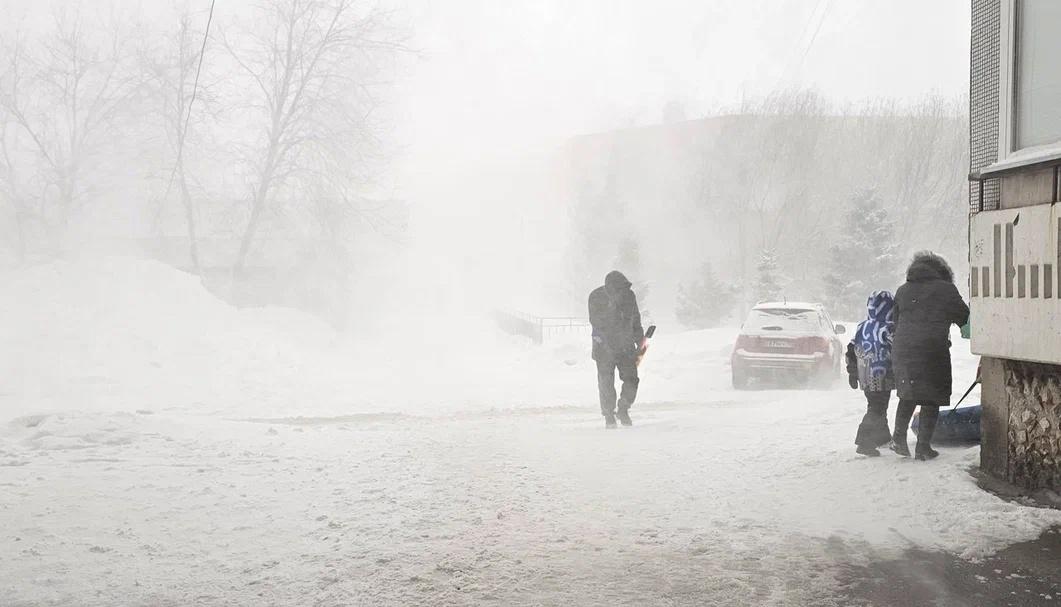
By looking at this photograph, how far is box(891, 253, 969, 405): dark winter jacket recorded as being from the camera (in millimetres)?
5672

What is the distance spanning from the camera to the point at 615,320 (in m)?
9.27

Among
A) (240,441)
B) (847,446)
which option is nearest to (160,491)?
(240,441)

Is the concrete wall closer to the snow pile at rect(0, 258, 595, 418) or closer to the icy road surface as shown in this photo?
the icy road surface

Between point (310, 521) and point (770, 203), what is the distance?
158 ft

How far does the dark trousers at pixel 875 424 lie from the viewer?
630cm

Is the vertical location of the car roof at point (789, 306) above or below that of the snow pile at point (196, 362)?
above

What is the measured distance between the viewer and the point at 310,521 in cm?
490

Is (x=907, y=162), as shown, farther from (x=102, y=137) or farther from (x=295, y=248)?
(x=102, y=137)

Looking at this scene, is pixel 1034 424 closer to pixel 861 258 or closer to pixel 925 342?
pixel 925 342

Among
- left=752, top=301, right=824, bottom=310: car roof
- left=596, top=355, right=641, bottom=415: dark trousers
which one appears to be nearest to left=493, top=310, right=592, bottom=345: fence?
left=752, top=301, right=824, bottom=310: car roof

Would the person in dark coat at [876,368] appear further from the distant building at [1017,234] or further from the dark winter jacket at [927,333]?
→ the distant building at [1017,234]

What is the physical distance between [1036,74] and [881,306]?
199 centimetres

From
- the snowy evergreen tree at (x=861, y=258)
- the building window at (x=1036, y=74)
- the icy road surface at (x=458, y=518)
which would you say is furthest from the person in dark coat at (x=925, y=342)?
the snowy evergreen tree at (x=861, y=258)

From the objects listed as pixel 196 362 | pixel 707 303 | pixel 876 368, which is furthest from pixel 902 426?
pixel 707 303
